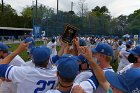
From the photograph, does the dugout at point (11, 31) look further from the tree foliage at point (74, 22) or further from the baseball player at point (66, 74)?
the baseball player at point (66, 74)

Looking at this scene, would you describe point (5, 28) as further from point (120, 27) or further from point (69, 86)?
point (69, 86)

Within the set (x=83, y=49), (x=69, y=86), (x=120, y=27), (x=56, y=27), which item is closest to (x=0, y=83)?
(x=83, y=49)

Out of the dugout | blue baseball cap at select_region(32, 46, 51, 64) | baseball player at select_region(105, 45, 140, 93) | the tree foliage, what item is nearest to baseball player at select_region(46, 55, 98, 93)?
baseball player at select_region(105, 45, 140, 93)

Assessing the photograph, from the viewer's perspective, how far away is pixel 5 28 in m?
75.2

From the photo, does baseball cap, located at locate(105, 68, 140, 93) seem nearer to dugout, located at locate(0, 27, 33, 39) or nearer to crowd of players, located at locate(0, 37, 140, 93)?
crowd of players, located at locate(0, 37, 140, 93)

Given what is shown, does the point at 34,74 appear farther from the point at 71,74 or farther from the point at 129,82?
the point at 129,82

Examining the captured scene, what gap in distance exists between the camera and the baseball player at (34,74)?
14.6 ft

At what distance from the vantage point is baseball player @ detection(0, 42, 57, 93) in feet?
14.6

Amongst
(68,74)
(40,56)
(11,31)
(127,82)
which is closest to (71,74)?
(68,74)

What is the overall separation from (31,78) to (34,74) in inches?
2.6

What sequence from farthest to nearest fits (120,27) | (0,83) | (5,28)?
(5,28)
(120,27)
(0,83)

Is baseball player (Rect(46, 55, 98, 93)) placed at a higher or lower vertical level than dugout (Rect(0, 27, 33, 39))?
higher

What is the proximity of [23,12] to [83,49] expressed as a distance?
12844 centimetres

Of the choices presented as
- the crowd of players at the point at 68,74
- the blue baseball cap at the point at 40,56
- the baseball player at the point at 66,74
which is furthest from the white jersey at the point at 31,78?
the baseball player at the point at 66,74
